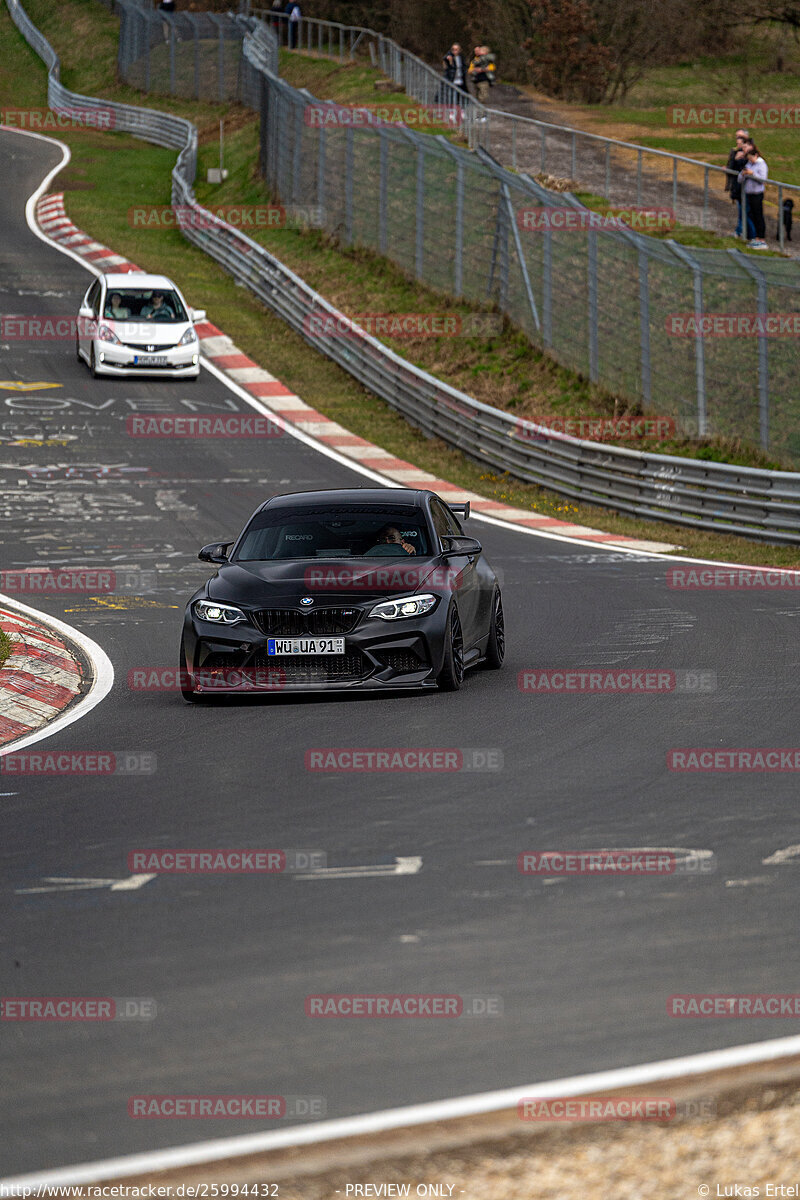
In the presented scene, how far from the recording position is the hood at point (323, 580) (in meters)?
11.6

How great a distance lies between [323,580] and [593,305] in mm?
17127

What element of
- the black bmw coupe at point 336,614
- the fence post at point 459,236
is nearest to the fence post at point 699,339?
the fence post at point 459,236

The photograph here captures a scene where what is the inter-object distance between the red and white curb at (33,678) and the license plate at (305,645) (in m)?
1.61

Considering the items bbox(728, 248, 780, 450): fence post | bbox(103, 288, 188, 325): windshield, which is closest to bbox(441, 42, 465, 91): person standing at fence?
bbox(103, 288, 188, 325): windshield

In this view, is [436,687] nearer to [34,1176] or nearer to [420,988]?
[420,988]

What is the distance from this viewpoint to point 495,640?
1315cm

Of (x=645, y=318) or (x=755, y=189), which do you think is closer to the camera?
(x=645, y=318)

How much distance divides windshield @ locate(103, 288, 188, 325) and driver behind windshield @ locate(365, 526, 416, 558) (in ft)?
65.7

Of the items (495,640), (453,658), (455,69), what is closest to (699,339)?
(495,640)

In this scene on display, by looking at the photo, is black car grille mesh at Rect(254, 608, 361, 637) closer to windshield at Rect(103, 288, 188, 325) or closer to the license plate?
the license plate

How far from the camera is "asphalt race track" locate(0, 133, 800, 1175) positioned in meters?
5.04

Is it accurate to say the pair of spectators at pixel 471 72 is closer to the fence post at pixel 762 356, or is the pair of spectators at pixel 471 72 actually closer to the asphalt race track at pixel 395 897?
the fence post at pixel 762 356

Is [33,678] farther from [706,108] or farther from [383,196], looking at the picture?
[706,108]

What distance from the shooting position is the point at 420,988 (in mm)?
5668
